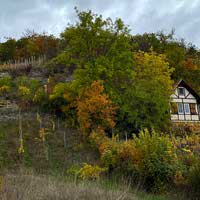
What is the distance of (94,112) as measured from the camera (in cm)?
3059

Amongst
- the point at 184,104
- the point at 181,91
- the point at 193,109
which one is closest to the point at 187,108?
the point at 184,104

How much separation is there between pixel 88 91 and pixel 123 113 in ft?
10.9

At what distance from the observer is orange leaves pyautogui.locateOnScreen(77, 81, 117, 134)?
3048 cm

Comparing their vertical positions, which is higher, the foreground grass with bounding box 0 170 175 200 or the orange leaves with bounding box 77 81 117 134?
the orange leaves with bounding box 77 81 117 134

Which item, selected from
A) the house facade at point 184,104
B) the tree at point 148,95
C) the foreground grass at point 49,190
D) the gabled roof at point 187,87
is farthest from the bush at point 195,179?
the gabled roof at point 187,87

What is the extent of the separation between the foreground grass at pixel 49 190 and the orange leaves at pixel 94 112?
20.3 m

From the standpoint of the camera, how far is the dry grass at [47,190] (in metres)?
8.56

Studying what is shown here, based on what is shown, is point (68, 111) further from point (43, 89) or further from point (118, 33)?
point (118, 33)

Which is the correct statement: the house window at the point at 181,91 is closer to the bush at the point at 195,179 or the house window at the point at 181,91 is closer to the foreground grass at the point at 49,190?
the bush at the point at 195,179

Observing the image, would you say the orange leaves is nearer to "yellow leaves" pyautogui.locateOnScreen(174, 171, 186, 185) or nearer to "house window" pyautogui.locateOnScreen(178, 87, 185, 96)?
"yellow leaves" pyautogui.locateOnScreen(174, 171, 186, 185)

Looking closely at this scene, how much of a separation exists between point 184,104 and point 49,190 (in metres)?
34.8

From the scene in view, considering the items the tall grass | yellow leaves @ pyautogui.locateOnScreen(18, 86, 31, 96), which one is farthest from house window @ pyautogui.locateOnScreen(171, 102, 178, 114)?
the tall grass

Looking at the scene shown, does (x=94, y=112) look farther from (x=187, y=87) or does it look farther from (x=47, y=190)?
(x=47, y=190)

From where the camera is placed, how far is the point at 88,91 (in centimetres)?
3189
